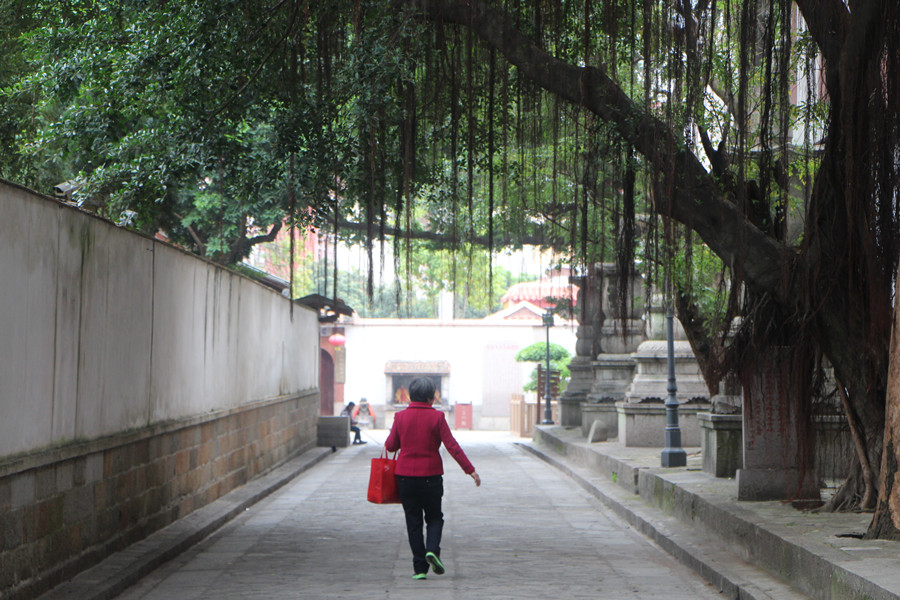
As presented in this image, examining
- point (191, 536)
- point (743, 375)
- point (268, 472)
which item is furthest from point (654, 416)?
point (191, 536)

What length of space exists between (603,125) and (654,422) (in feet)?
33.2

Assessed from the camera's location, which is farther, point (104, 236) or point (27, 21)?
point (27, 21)

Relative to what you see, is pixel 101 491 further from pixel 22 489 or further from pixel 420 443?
pixel 420 443

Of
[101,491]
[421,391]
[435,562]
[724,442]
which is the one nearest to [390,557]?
[435,562]

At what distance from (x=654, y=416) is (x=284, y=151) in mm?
9608

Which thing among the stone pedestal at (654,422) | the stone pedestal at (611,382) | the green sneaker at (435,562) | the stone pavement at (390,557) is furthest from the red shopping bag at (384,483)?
the stone pedestal at (611,382)

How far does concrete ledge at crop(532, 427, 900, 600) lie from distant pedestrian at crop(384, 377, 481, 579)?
2.18 m

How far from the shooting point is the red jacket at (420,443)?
8.88m

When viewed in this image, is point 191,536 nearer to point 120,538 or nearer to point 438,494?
point 120,538

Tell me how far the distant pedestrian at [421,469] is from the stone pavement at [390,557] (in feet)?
0.99

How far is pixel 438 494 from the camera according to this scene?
898 centimetres

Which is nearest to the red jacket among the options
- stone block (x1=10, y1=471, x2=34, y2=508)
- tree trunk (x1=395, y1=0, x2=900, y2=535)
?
tree trunk (x1=395, y1=0, x2=900, y2=535)

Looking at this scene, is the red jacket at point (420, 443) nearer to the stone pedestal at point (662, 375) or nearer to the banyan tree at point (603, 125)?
the banyan tree at point (603, 125)

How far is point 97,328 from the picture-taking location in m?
9.08
